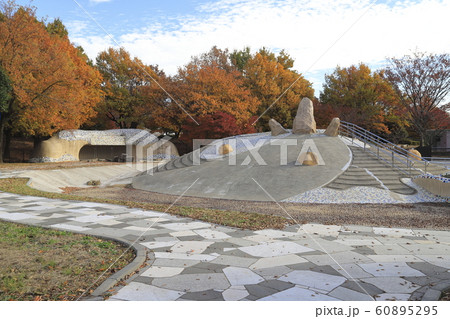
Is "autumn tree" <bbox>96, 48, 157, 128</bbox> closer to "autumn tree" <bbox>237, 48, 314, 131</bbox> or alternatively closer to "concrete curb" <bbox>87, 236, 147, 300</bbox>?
"autumn tree" <bbox>237, 48, 314, 131</bbox>

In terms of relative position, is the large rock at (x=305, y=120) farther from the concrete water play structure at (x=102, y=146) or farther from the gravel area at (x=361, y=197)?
the concrete water play structure at (x=102, y=146)

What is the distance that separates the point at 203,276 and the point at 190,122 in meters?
25.5

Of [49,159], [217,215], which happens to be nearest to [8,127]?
[49,159]

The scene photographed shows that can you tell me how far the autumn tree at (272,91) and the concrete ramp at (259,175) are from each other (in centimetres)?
1600

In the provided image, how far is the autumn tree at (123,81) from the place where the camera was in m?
35.8

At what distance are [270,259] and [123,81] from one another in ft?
115

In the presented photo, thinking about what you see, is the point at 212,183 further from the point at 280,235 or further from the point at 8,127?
the point at 8,127

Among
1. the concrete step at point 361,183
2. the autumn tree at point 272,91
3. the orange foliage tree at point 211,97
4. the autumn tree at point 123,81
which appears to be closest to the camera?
the concrete step at point 361,183

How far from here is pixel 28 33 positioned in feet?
73.7

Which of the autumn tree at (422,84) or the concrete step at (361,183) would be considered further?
the autumn tree at (422,84)

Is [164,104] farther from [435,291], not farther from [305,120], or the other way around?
[435,291]

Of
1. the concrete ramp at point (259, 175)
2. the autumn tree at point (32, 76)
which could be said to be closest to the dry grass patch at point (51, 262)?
the concrete ramp at point (259, 175)

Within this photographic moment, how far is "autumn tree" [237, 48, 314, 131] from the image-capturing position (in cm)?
3403

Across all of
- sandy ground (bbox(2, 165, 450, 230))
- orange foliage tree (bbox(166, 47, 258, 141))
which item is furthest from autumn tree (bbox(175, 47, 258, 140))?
sandy ground (bbox(2, 165, 450, 230))
